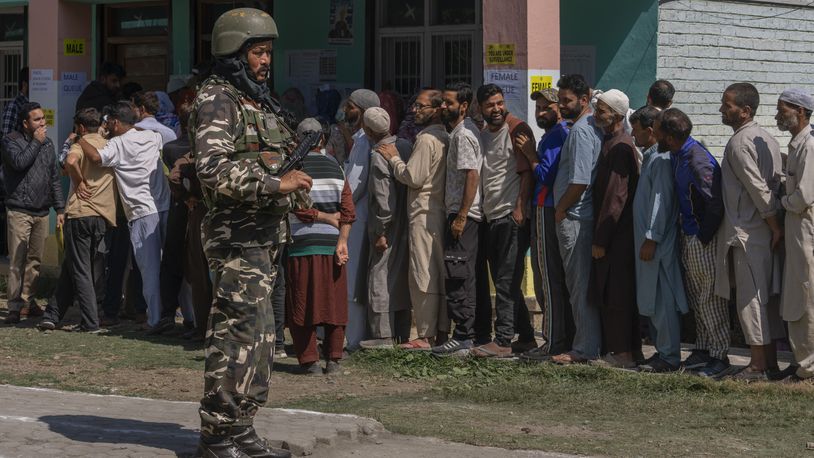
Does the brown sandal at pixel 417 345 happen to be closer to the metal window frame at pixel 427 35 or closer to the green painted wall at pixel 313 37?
the metal window frame at pixel 427 35

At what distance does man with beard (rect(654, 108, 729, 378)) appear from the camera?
29.3ft

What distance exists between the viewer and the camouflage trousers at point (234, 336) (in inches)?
240

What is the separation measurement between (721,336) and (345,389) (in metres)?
2.65

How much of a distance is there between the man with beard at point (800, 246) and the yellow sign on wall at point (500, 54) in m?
2.75

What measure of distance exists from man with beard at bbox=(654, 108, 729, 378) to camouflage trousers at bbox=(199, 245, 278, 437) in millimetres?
3820

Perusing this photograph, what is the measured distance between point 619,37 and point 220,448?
778cm

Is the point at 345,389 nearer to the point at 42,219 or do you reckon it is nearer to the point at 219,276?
the point at 219,276

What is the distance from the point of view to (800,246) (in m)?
8.55

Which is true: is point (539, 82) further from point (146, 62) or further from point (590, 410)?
point (146, 62)

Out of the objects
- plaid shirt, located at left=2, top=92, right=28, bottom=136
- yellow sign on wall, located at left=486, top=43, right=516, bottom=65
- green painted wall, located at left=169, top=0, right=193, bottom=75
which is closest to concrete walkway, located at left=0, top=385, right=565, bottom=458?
yellow sign on wall, located at left=486, top=43, right=516, bottom=65

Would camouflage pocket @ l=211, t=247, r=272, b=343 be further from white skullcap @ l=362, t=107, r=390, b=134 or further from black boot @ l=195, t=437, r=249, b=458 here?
white skullcap @ l=362, t=107, r=390, b=134

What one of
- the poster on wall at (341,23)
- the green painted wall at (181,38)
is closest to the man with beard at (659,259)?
the poster on wall at (341,23)

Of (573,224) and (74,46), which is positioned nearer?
(573,224)

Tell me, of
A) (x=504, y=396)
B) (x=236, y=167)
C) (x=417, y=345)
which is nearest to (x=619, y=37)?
(x=417, y=345)
